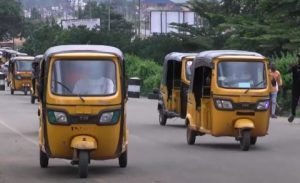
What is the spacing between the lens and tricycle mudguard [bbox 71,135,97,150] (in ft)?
44.9

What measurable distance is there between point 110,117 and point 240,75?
5772mm

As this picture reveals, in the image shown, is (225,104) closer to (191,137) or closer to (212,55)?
(212,55)

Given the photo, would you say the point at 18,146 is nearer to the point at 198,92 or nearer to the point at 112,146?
the point at 198,92

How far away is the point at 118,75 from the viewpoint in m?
14.2

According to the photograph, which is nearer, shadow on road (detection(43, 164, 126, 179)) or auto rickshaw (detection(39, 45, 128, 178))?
auto rickshaw (detection(39, 45, 128, 178))

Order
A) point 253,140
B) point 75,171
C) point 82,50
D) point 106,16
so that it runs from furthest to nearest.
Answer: point 106,16, point 253,140, point 75,171, point 82,50

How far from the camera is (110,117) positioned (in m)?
13.9

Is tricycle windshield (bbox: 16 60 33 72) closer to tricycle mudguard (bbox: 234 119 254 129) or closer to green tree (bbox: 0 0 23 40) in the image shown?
tricycle mudguard (bbox: 234 119 254 129)

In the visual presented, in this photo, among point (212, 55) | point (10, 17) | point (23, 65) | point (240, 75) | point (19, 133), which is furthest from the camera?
point (10, 17)

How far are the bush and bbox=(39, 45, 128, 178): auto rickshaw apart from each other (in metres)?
36.2

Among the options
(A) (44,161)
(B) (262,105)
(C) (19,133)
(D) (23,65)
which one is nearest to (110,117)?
(A) (44,161)

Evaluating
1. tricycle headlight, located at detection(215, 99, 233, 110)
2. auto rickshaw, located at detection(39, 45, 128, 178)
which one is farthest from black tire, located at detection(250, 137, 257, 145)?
auto rickshaw, located at detection(39, 45, 128, 178)

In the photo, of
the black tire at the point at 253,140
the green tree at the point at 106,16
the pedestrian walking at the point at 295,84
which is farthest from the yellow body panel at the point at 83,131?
the green tree at the point at 106,16

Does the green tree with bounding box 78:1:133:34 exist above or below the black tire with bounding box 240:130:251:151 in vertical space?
below
